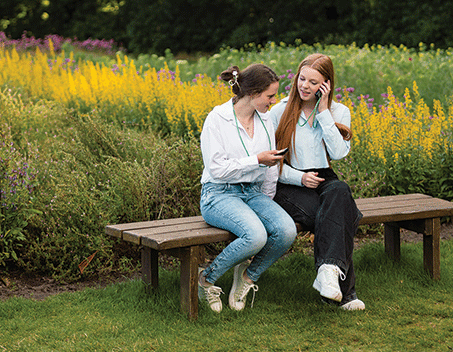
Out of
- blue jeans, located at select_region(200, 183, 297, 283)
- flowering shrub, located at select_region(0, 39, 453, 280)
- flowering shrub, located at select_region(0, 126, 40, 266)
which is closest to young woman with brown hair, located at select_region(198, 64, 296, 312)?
blue jeans, located at select_region(200, 183, 297, 283)

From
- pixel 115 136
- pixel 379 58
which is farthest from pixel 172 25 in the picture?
pixel 115 136

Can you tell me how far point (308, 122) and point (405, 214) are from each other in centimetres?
87

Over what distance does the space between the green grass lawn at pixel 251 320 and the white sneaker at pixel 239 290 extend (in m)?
0.06

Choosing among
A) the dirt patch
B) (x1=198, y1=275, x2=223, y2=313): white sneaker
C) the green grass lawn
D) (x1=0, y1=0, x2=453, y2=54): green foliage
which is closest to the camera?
the green grass lawn

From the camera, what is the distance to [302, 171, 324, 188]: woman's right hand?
3.66 metres

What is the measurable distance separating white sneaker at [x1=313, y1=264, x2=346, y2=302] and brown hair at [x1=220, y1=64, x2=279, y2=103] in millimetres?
1104

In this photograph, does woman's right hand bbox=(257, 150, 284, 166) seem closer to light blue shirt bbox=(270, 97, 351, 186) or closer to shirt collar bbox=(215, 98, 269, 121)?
shirt collar bbox=(215, 98, 269, 121)

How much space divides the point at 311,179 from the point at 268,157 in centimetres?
46

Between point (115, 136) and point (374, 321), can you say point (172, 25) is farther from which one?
point (374, 321)

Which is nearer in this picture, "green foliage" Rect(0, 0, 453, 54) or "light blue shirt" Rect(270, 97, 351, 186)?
"light blue shirt" Rect(270, 97, 351, 186)

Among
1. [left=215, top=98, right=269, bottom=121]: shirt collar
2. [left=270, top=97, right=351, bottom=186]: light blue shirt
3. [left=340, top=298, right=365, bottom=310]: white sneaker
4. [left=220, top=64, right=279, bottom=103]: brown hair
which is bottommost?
[left=340, top=298, right=365, bottom=310]: white sneaker

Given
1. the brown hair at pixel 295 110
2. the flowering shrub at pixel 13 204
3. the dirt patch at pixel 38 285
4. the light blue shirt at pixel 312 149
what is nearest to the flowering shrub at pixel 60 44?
the flowering shrub at pixel 13 204

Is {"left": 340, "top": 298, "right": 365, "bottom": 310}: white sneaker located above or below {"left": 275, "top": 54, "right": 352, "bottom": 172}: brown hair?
below

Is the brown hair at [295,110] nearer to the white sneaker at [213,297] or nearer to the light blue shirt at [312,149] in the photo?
the light blue shirt at [312,149]
